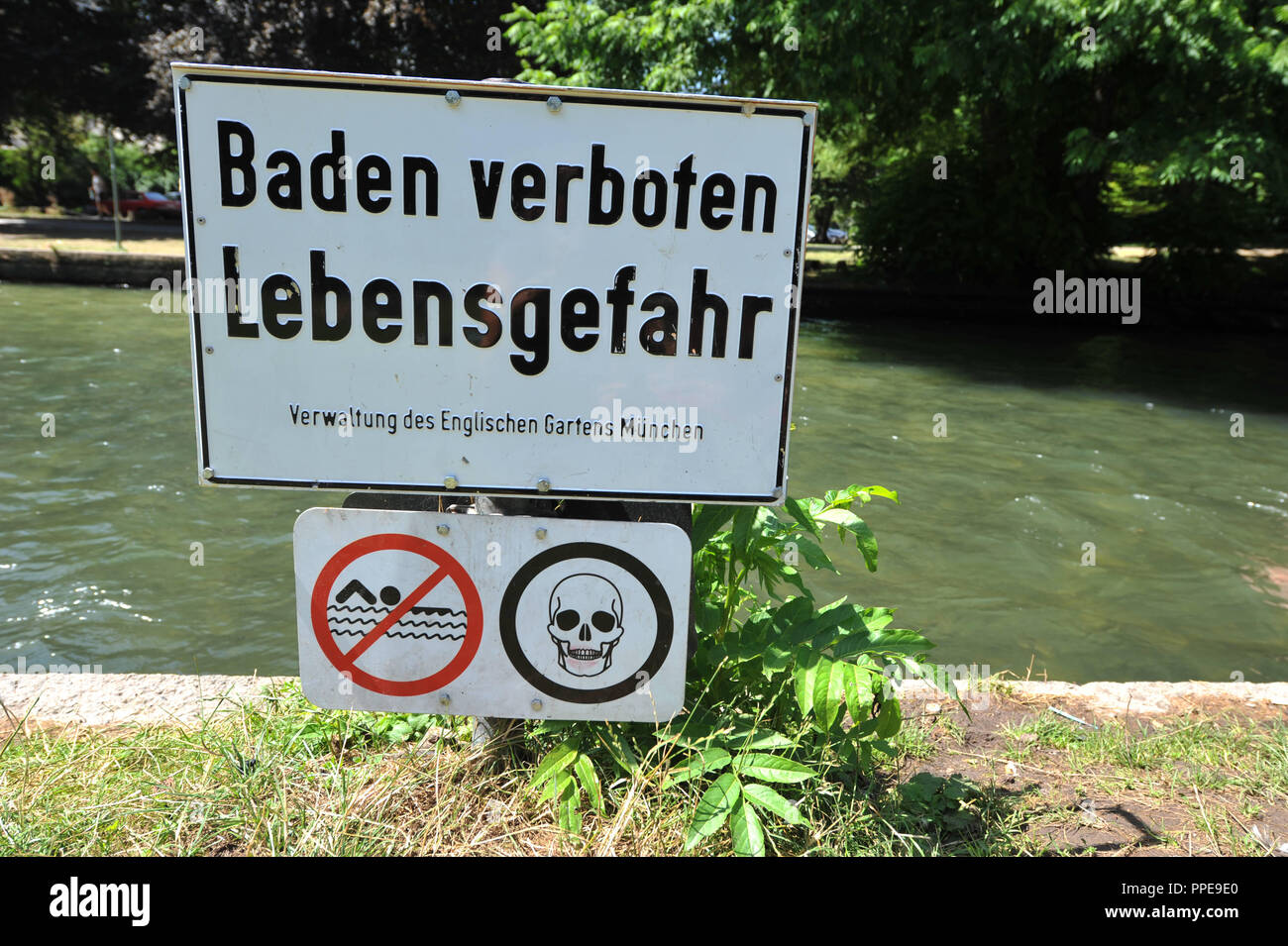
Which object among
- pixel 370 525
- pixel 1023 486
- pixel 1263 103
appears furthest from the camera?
pixel 1263 103

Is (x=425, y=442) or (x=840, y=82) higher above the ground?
(x=840, y=82)

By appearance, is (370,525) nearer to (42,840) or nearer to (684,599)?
(684,599)

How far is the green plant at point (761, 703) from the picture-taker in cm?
212

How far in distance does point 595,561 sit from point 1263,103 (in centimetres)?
1458

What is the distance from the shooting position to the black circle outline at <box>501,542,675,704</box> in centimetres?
200

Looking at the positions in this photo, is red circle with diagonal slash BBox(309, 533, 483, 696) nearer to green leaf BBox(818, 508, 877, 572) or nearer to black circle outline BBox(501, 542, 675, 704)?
black circle outline BBox(501, 542, 675, 704)

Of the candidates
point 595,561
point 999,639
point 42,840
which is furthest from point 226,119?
point 999,639

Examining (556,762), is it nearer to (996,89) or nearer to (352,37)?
(996,89)

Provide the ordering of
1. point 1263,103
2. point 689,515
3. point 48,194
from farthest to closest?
point 48,194 < point 1263,103 < point 689,515

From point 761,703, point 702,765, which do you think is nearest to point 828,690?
point 702,765

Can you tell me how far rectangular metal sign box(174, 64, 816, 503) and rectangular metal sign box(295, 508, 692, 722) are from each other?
12cm

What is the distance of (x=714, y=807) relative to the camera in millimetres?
2133

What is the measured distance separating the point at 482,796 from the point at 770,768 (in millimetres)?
710

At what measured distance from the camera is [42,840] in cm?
211
